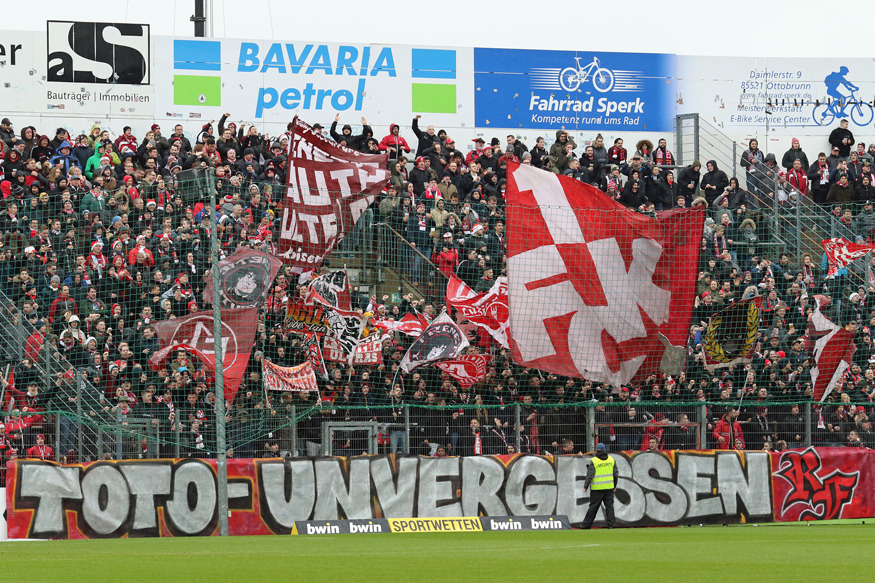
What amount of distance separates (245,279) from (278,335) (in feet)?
4.93

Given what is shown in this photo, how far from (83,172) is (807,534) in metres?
16.7

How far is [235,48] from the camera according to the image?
3547 cm

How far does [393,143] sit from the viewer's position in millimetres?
32906

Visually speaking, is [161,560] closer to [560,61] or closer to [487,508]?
[487,508]

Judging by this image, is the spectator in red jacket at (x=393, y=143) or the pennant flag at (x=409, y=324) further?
the spectator in red jacket at (x=393, y=143)

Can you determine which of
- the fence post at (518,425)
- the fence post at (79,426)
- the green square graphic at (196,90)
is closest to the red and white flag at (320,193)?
the fence post at (79,426)

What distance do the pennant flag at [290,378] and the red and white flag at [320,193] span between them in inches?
75.1

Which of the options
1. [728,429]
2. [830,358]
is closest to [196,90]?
[728,429]

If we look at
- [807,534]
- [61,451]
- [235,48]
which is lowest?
[807,534]

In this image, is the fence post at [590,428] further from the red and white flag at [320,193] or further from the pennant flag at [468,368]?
the red and white flag at [320,193]

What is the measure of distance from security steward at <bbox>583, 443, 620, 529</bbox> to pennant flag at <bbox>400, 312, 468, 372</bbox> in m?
2.93

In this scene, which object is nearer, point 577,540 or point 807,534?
point 577,540

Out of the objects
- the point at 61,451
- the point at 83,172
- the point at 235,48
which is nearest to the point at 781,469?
the point at 61,451

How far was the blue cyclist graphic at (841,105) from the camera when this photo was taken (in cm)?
3894
